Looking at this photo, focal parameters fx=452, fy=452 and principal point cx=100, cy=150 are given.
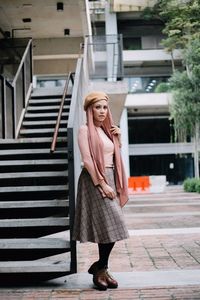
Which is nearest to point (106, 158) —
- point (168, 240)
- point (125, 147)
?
point (168, 240)

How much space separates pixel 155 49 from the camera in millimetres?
33062

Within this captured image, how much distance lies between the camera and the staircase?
14.1 ft

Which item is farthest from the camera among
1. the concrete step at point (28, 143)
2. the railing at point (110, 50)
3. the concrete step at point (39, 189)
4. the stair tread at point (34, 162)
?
the railing at point (110, 50)

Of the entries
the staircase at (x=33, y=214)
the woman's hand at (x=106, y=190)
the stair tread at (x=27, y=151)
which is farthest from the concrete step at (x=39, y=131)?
the woman's hand at (x=106, y=190)

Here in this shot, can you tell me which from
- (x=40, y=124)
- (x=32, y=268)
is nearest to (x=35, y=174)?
(x=32, y=268)

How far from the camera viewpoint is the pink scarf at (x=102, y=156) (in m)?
3.97

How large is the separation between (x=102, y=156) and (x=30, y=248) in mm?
1225

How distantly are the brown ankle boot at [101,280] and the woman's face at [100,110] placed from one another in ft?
4.56

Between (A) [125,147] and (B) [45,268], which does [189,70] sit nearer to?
(A) [125,147]

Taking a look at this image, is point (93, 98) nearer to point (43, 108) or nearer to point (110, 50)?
point (43, 108)

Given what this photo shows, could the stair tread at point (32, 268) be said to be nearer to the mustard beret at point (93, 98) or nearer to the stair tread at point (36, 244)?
the stair tread at point (36, 244)

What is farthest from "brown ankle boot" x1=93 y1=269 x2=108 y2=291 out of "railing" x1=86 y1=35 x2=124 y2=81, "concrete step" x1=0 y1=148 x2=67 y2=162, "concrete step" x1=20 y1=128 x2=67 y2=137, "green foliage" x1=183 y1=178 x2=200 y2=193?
"green foliage" x1=183 y1=178 x2=200 y2=193

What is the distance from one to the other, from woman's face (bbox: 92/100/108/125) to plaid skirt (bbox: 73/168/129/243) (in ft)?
1.62

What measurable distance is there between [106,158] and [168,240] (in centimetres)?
312
